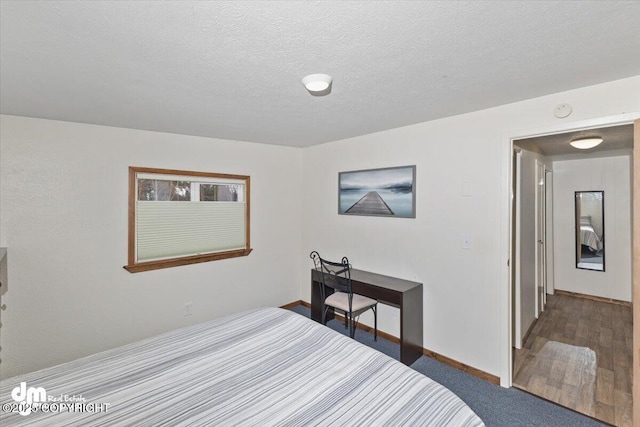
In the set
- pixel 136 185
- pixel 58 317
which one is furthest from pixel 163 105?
pixel 58 317

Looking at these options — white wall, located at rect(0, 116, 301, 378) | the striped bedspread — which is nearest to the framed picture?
white wall, located at rect(0, 116, 301, 378)

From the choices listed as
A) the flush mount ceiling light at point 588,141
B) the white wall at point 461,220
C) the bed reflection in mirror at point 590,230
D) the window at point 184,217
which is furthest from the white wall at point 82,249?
the bed reflection in mirror at point 590,230

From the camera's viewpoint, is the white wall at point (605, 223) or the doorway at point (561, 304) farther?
the white wall at point (605, 223)

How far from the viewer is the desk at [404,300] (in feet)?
8.90

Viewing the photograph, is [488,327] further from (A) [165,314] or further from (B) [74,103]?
(B) [74,103]

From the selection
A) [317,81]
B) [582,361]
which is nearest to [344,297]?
[317,81]

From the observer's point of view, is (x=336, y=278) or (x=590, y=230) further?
(x=590, y=230)

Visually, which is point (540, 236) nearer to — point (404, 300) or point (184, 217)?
point (404, 300)

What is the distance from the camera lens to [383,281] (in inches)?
120

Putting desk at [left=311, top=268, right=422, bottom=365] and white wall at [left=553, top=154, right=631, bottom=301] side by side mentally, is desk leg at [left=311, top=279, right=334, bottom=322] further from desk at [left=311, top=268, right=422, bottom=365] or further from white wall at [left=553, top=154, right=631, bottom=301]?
white wall at [left=553, top=154, right=631, bottom=301]

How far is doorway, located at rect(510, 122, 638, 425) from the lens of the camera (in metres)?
2.38

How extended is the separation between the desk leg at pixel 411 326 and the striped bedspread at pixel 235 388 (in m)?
1.10

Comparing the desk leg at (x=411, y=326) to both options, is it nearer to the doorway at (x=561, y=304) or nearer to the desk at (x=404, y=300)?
the desk at (x=404, y=300)

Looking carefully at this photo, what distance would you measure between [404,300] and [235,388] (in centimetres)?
177
